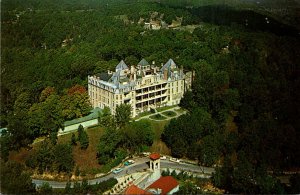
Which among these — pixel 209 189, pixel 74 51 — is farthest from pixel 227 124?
pixel 74 51

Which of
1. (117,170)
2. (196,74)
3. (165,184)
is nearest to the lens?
(165,184)

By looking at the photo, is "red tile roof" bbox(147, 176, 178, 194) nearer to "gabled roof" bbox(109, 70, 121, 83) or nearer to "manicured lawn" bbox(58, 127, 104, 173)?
"manicured lawn" bbox(58, 127, 104, 173)

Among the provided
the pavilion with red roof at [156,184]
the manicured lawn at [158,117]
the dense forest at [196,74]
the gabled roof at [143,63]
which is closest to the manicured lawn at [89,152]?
the dense forest at [196,74]

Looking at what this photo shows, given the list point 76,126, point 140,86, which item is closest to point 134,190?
point 76,126

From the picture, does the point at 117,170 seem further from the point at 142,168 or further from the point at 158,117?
the point at 158,117

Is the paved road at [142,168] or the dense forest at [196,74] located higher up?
the dense forest at [196,74]

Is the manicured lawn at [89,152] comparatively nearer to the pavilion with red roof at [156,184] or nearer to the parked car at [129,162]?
the parked car at [129,162]
